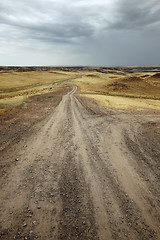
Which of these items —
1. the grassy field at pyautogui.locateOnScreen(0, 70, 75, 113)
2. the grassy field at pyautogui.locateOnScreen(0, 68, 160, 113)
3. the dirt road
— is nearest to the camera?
the dirt road

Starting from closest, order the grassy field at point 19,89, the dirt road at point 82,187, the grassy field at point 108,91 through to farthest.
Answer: the dirt road at point 82,187
the grassy field at point 108,91
the grassy field at point 19,89

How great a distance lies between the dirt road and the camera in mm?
4328

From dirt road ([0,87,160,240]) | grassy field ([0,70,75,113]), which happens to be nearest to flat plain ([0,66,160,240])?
dirt road ([0,87,160,240])

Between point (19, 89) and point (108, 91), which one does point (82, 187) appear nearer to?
point (108, 91)

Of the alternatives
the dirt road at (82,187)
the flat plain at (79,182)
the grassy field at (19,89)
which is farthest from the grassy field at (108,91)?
the dirt road at (82,187)

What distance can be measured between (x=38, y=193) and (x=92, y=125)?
24.7 feet

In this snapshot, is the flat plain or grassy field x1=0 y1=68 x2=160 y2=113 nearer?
the flat plain

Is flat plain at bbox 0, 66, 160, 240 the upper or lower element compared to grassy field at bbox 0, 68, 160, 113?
lower

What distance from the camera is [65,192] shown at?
555 centimetres

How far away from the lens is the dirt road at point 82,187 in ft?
14.2

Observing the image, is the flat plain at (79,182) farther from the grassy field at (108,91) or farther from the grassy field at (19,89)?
the grassy field at (19,89)

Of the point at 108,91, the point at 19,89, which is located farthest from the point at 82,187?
the point at 19,89

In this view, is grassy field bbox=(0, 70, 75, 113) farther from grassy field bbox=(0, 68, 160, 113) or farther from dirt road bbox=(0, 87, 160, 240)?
dirt road bbox=(0, 87, 160, 240)

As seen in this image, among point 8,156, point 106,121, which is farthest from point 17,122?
point 106,121
